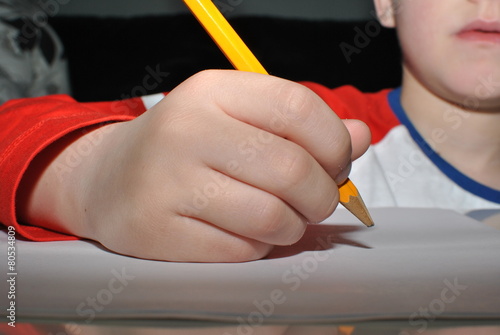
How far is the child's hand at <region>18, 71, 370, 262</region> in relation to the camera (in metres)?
0.30

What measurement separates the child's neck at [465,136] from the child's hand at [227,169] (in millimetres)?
473

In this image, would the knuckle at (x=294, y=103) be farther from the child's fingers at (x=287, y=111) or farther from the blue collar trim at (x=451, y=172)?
the blue collar trim at (x=451, y=172)

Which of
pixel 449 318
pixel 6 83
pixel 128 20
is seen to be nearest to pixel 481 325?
pixel 449 318

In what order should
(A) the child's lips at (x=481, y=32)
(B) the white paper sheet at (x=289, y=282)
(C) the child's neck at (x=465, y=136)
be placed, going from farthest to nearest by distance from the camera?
1. (C) the child's neck at (x=465, y=136)
2. (A) the child's lips at (x=481, y=32)
3. (B) the white paper sheet at (x=289, y=282)

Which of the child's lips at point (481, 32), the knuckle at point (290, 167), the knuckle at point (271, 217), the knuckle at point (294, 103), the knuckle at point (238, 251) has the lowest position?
the child's lips at point (481, 32)

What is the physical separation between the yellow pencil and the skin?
1.34ft

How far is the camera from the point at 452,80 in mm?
692

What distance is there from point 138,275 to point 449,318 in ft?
0.48

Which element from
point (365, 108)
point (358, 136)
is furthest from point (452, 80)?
point (358, 136)

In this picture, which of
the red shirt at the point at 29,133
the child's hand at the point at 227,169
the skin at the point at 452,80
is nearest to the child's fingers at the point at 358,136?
the child's hand at the point at 227,169

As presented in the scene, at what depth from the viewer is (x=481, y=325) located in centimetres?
23

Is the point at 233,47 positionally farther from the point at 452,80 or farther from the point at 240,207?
the point at 452,80

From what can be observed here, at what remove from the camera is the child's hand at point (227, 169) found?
0.99 feet

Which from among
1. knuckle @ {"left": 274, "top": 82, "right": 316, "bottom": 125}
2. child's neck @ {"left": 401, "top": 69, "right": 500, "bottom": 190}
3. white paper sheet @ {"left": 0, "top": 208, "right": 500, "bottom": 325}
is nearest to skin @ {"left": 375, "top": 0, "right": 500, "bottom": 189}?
child's neck @ {"left": 401, "top": 69, "right": 500, "bottom": 190}
